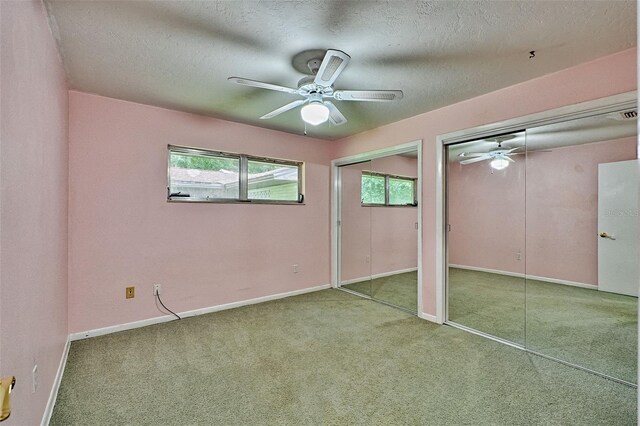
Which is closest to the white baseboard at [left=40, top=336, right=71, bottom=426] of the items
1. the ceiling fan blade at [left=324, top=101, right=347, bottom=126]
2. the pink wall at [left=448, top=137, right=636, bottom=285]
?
the ceiling fan blade at [left=324, top=101, right=347, bottom=126]

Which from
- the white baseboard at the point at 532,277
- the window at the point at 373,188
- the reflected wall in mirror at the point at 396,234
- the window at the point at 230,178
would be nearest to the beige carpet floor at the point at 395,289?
the reflected wall in mirror at the point at 396,234

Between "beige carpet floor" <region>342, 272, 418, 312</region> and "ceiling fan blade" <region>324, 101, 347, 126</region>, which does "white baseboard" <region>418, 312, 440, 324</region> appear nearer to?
"beige carpet floor" <region>342, 272, 418, 312</region>

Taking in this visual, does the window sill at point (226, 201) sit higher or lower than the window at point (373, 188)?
lower

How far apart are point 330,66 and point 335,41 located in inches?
10.8

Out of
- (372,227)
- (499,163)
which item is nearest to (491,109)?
(499,163)

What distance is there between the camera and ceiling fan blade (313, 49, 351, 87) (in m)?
1.69

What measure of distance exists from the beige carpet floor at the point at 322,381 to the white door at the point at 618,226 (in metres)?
1.31

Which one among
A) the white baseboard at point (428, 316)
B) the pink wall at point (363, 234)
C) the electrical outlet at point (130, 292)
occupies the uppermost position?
the pink wall at point (363, 234)

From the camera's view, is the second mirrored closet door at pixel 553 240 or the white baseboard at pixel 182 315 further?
the white baseboard at pixel 182 315

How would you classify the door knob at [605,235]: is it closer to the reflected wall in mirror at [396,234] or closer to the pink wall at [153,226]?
the reflected wall in mirror at [396,234]

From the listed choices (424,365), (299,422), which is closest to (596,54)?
(424,365)

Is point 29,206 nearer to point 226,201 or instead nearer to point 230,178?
point 226,201

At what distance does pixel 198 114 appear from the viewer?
3.46 m

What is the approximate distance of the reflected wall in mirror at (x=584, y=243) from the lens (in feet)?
8.38
